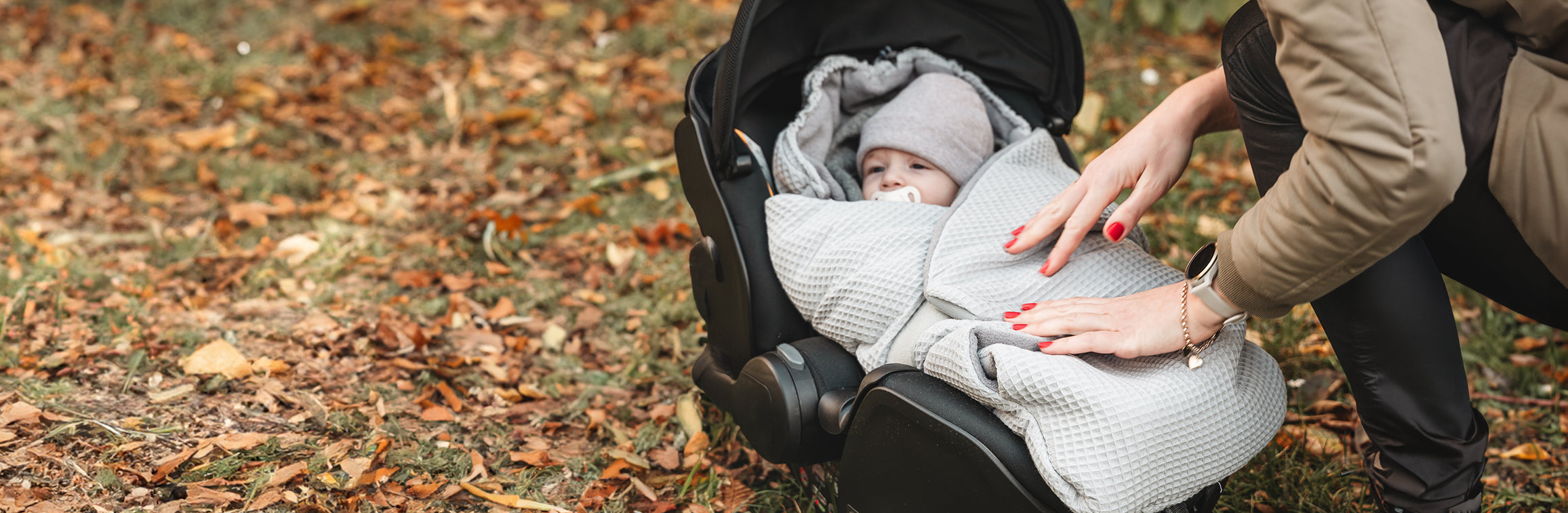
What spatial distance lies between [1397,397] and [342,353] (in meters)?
2.45

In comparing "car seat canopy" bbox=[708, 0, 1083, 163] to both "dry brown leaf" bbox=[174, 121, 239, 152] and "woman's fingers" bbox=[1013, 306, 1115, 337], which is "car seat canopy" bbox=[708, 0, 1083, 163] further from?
"dry brown leaf" bbox=[174, 121, 239, 152]

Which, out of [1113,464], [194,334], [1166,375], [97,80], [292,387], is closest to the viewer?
[1113,464]

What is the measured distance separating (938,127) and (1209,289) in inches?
33.1

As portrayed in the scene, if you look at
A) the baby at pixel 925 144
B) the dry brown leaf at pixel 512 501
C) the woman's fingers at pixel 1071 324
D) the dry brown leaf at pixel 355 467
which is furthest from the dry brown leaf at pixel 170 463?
the woman's fingers at pixel 1071 324

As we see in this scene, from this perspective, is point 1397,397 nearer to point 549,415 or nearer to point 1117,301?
point 1117,301

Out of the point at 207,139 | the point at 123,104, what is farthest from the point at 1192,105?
the point at 123,104

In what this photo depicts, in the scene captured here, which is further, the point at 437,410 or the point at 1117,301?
the point at 437,410

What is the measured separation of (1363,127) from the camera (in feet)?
4.32

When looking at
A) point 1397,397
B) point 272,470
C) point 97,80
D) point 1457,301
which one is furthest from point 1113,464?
point 97,80

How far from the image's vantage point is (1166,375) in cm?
164

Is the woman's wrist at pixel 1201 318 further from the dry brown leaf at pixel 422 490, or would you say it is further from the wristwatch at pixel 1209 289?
the dry brown leaf at pixel 422 490

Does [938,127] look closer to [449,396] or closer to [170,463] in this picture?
[449,396]

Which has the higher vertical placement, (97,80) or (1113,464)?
(1113,464)

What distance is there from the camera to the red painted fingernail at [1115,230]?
1883 millimetres
